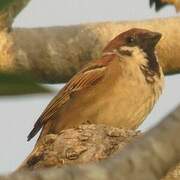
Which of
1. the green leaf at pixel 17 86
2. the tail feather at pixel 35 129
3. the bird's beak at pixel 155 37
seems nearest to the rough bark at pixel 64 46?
the bird's beak at pixel 155 37

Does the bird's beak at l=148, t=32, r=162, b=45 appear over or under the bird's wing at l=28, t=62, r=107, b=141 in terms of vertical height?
over

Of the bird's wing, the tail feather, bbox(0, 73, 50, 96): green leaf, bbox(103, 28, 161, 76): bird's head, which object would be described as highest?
bbox(0, 73, 50, 96): green leaf

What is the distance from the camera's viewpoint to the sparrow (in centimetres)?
468

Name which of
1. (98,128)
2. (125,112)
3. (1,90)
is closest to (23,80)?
(1,90)

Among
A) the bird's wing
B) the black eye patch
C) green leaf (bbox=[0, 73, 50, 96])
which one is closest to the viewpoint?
green leaf (bbox=[0, 73, 50, 96])

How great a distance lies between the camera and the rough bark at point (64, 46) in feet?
14.7

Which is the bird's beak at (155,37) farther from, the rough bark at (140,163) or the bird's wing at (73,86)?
the rough bark at (140,163)

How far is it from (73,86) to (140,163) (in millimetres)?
3893

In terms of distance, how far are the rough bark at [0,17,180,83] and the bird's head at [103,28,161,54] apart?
0.22ft

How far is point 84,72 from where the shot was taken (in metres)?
4.78

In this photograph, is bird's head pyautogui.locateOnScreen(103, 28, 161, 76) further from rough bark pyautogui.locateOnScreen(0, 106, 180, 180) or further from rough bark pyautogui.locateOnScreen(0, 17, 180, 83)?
rough bark pyautogui.locateOnScreen(0, 106, 180, 180)

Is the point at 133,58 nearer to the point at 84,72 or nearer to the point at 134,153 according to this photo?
the point at 84,72

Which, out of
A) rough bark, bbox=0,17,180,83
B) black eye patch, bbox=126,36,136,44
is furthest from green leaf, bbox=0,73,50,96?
black eye patch, bbox=126,36,136,44

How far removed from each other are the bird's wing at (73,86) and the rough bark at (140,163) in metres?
3.69
